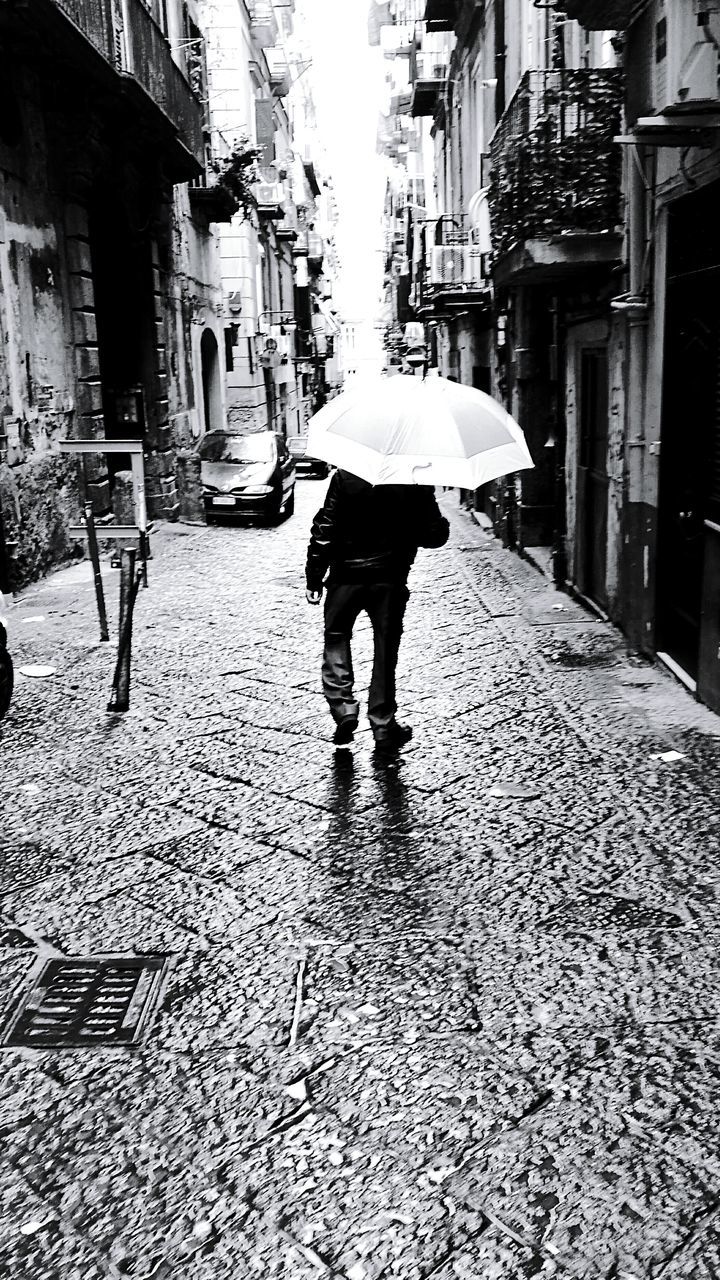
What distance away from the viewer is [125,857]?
5043 mm

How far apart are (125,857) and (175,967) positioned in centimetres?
102

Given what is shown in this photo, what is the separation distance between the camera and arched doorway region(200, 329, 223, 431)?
25.8 metres

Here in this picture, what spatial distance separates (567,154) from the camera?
9086 mm

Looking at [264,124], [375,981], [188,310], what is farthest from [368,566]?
[264,124]

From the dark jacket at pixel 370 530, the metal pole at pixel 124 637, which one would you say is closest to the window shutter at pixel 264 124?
the metal pole at pixel 124 637

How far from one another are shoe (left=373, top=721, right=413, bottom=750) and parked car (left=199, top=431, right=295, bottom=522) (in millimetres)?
12293

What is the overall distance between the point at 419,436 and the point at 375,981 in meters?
2.50

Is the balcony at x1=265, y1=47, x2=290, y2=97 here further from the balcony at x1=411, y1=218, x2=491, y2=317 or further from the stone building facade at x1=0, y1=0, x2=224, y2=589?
the balcony at x1=411, y1=218, x2=491, y2=317

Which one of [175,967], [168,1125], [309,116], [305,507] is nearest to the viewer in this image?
[168,1125]

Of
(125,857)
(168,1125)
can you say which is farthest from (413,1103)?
(125,857)

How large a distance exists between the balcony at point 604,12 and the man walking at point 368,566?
3.51 meters

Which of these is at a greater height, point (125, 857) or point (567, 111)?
point (567, 111)

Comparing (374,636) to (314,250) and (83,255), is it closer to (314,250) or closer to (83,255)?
(83,255)

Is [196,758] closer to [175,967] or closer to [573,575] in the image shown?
→ [175,967]
